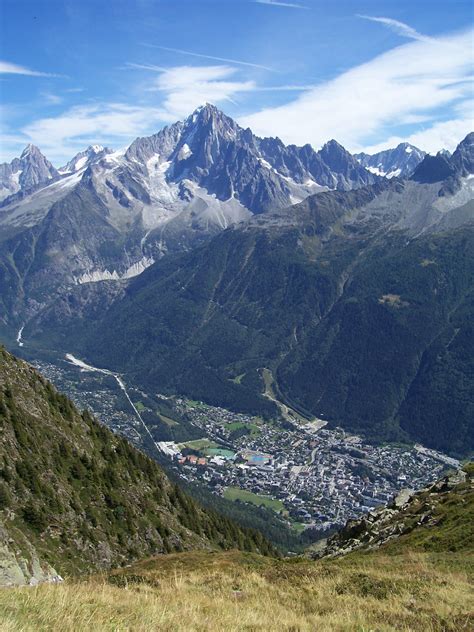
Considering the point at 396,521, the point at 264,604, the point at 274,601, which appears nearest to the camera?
the point at 264,604

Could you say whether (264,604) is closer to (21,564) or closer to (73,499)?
(21,564)

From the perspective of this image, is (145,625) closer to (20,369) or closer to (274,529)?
(20,369)

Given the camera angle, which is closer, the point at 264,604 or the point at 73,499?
the point at 264,604

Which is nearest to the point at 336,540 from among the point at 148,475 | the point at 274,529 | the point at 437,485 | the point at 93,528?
the point at 437,485

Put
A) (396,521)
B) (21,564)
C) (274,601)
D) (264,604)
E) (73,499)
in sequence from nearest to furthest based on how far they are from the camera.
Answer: (264,604)
(274,601)
(21,564)
(396,521)
(73,499)

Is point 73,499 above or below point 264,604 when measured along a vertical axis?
below

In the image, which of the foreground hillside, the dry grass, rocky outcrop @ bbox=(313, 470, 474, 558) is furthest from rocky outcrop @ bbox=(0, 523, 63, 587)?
rocky outcrop @ bbox=(313, 470, 474, 558)

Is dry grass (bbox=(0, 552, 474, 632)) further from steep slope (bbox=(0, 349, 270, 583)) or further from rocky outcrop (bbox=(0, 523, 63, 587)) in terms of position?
steep slope (bbox=(0, 349, 270, 583))

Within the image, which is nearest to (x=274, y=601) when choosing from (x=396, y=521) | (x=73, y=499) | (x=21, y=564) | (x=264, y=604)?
(x=264, y=604)
